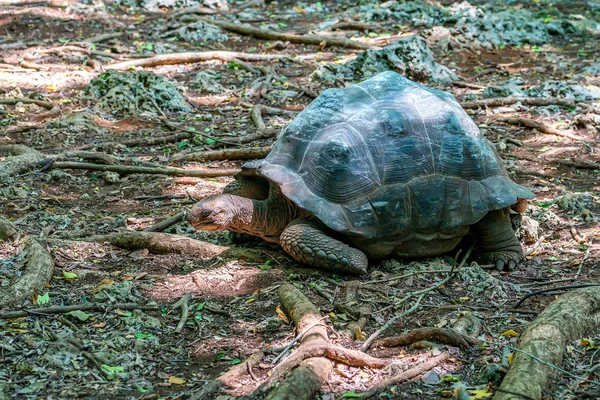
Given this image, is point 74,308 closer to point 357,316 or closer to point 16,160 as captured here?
point 357,316

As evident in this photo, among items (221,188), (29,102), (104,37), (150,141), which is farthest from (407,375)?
(104,37)

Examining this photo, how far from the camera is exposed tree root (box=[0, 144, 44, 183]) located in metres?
7.59

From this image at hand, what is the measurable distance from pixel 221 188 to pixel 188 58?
5.41 meters

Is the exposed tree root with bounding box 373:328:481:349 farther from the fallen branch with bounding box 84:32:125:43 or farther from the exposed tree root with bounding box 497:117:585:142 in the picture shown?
the fallen branch with bounding box 84:32:125:43

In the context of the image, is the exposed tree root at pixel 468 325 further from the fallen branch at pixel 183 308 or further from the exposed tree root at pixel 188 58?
the exposed tree root at pixel 188 58

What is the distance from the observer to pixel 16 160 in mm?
7836

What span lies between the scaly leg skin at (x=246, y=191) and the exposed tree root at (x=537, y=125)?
14.8ft

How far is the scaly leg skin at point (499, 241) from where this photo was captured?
6.12 metres

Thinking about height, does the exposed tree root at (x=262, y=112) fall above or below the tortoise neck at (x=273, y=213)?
below

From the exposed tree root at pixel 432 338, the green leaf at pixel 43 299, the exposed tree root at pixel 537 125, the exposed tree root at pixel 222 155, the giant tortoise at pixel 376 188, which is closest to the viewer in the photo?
the exposed tree root at pixel 432 338

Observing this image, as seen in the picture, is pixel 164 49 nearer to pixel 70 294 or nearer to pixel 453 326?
pixel 70 294

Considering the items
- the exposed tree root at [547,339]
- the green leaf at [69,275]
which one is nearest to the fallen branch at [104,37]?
the green leaf at [69,275]

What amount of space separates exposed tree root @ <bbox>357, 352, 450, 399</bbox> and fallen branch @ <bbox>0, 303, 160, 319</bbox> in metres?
1.71

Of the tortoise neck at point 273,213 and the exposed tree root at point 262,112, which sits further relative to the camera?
the exposed tree root at point 262,112
